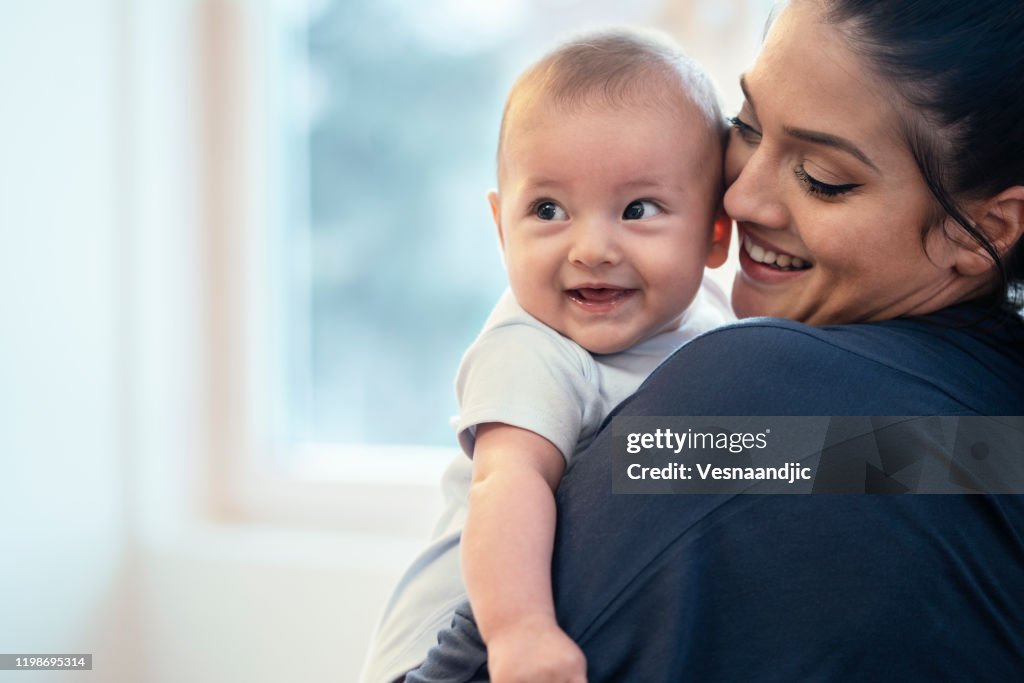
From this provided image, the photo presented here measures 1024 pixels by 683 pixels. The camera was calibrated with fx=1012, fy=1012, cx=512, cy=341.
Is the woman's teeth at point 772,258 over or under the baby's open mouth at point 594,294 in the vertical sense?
over

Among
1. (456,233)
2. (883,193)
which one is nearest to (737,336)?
(883,193)

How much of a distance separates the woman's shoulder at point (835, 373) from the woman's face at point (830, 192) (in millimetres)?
117

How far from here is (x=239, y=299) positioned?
2377 millimetres

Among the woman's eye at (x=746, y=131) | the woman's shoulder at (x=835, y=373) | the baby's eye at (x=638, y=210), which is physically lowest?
the woman's shoulder at (x=835, y=373)

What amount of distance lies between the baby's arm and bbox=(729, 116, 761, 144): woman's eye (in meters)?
0.41

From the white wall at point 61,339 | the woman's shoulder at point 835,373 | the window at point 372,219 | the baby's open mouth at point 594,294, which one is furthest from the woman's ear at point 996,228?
the white wall at point 61,339

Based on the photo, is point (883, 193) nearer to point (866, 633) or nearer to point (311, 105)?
point (866, 633)

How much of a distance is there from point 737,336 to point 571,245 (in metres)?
0.25

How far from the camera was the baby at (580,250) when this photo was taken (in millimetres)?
1012

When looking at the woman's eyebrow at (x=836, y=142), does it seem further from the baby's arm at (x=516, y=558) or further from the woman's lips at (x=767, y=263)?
the baby's arm at (x=516, y=558)

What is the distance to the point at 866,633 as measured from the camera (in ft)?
2.57

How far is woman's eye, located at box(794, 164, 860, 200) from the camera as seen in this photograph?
3.26ft

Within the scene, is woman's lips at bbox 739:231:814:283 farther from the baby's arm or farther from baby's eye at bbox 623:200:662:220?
the baby's arm

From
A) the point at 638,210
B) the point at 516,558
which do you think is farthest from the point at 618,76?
the point at 516,558
